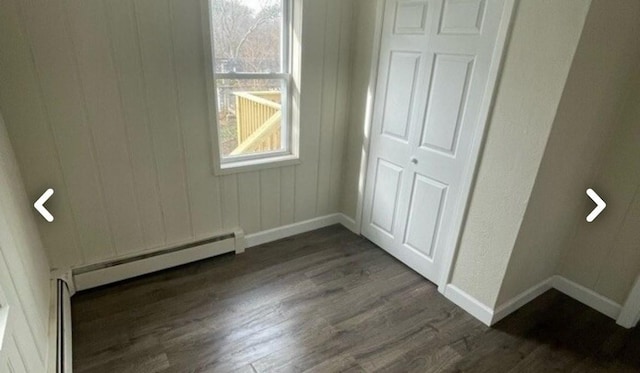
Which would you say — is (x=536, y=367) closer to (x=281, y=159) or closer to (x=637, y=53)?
(x=637, y=53)

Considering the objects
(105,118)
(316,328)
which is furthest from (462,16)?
(105,118)

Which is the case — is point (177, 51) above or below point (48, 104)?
above

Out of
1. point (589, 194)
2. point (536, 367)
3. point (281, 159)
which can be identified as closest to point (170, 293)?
point (281, 159)

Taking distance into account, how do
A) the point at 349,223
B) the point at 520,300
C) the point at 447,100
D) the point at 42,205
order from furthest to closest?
the point at 349,223
the point at 520,300
the point at 447,100
the point at 42,205

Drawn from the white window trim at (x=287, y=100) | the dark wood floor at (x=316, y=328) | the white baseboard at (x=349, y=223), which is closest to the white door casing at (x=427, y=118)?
the white baseboard at (x=349, y=223)

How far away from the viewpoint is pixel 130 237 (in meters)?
2.22

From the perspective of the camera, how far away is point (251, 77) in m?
2.35

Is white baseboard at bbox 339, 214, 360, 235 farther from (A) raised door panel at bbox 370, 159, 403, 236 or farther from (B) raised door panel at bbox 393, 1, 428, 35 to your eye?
(B) raised door panel at bbox 393, 1, 428, 35

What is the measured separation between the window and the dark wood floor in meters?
0.90

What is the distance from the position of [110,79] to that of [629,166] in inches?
119

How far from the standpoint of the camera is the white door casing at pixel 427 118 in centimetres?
186

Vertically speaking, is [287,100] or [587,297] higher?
[287,100]

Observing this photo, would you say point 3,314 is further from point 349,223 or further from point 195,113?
point 349,223

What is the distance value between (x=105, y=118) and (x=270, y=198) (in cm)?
124
